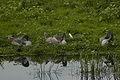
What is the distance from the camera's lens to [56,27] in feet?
77.1

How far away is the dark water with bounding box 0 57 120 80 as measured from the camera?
1551 cm

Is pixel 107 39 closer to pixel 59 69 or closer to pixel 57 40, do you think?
pixel 57 40

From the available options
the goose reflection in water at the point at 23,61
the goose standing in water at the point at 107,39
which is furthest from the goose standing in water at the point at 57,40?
the goose reflection in water at the point at 23,61

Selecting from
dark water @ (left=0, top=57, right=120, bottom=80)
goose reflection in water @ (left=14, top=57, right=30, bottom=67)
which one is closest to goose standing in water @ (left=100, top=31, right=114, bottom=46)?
dark water @ (left=0, top=57, right=120, bottom=80)

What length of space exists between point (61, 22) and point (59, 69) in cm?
706

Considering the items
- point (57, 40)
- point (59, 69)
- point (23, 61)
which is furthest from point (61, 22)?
point (59, 69)

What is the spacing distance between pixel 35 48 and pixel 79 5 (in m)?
6.98

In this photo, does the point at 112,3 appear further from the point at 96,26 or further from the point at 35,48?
the point at 35,48

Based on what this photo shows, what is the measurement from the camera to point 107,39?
66.2ft

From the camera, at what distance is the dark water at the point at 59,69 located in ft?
50.9

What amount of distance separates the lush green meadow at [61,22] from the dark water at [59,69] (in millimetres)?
990

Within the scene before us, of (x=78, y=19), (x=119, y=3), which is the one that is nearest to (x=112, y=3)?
(x=119, y=3)

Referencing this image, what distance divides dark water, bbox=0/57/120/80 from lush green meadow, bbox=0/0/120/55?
0.99 metres

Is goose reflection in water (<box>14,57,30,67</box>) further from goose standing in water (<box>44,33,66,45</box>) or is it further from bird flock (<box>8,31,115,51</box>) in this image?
goose standing in water (<box>44,33,66,45</box>)
